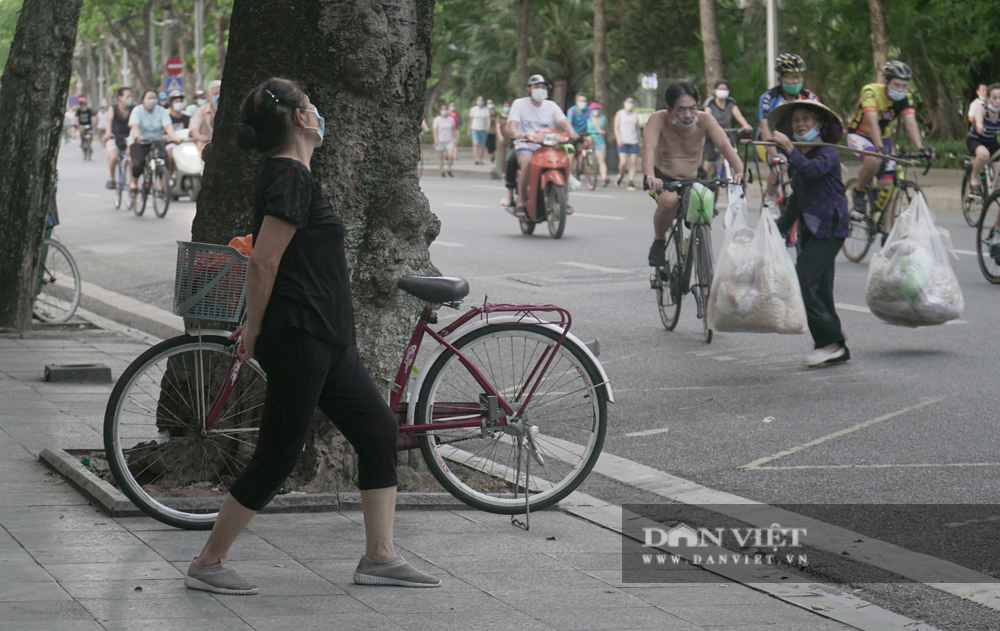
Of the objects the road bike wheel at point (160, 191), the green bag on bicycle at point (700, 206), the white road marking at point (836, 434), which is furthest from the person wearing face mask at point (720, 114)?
the white road marking at point (836, 434)

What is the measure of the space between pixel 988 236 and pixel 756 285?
15.3ft

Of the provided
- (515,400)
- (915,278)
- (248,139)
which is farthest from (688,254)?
(248,139)

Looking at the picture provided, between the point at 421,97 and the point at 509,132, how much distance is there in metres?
12.3

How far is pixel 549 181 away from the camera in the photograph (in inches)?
695

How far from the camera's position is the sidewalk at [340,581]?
163 inches

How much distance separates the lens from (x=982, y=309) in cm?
1108

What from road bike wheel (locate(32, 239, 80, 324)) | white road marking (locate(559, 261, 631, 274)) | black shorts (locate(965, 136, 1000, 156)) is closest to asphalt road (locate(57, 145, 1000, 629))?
white road marking (locate(559, 261, 631, 274))

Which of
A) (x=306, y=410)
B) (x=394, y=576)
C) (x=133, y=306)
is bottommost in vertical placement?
(x=133, y=306)

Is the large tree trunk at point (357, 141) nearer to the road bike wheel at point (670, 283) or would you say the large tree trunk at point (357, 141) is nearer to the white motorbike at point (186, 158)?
the road bike wheel at point (670, 283)

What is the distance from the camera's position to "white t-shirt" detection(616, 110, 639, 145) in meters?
29.4

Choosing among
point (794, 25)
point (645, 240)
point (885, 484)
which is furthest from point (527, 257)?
point (794, 25)

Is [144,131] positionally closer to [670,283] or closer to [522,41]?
[670,283]

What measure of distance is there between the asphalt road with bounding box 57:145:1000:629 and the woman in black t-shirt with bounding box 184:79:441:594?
5.19 ft

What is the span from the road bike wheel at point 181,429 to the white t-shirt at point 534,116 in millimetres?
12983
